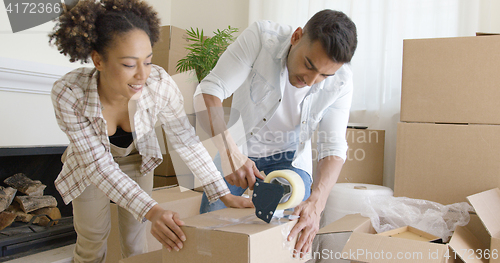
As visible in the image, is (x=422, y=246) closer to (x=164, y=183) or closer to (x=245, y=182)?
(x=245, y=182)

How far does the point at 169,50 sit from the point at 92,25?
1451 mm

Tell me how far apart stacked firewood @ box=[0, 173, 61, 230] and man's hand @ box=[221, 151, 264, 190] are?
1.21m

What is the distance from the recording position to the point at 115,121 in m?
1.07

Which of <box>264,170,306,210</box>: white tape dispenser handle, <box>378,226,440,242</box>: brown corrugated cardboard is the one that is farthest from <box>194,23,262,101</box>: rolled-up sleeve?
<box>378,226,440,242</box>: brown corrugated cardboard

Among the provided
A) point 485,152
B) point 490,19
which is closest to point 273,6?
point 490,19

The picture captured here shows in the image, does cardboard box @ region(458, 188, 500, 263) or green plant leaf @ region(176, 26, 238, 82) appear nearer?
cardboard box @ region(458, 188, 500, 263)

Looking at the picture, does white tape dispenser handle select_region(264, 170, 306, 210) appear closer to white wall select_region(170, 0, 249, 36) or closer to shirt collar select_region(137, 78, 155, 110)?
shirt collar select_region(137, 78, 155, 110)

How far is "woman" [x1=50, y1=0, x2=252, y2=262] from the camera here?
909mm

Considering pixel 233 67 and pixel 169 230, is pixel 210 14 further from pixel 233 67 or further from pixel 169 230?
pixel 169 230

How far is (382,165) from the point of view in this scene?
77.4 inches

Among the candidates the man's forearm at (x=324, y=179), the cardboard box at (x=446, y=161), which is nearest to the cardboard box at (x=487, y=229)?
the cardboard box at (x=446, y=161)

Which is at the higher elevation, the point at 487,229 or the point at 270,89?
the point at 270,89

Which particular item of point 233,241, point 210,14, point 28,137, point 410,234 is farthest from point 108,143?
point 210,14

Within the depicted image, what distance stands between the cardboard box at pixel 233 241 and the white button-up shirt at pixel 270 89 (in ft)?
1.20
